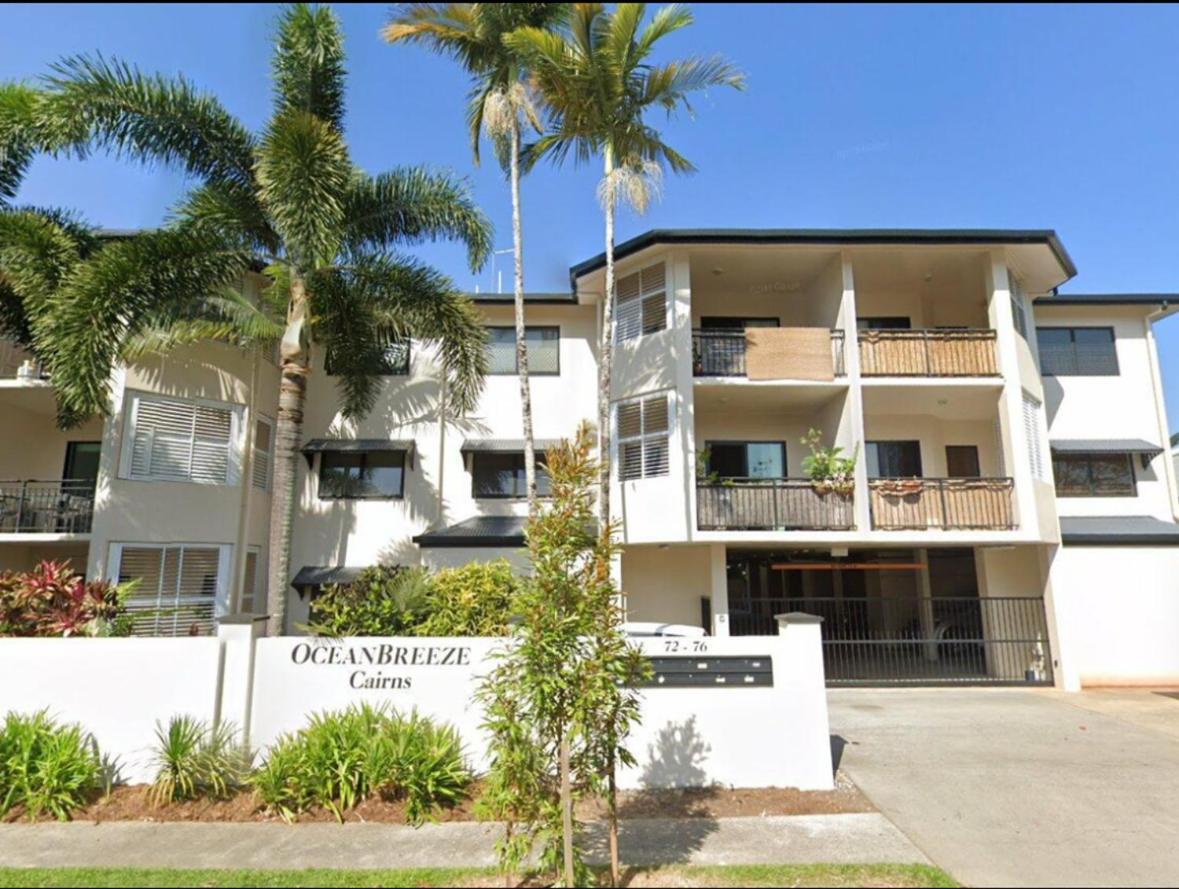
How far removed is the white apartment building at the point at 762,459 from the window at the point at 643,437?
5cm

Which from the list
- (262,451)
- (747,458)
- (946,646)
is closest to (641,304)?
(747,458)

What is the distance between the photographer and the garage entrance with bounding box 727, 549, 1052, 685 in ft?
45.5

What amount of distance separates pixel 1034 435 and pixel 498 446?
39.1ft

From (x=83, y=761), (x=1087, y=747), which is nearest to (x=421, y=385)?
(x=83, y=761)

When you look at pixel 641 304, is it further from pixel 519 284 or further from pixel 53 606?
pixel 53 606

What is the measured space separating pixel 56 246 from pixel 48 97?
8.64 ft

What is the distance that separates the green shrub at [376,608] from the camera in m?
7.91

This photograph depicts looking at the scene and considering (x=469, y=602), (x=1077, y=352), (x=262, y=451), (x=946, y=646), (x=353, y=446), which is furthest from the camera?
(x=1077, y=352)

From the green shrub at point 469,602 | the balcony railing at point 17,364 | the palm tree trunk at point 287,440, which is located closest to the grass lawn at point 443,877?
the green shrub at point 469,602

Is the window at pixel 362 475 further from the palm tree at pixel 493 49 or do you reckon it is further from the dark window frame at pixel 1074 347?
the dark window frame at pixel 1074 347

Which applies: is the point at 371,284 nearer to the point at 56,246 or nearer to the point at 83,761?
the point at 56,246

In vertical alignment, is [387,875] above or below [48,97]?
below

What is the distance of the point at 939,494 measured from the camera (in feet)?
43.9

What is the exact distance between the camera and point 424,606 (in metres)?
8.49
